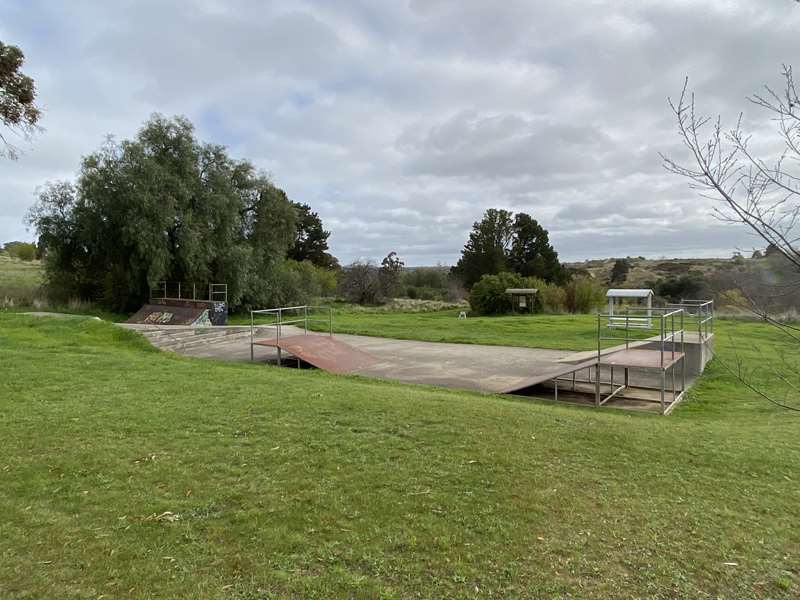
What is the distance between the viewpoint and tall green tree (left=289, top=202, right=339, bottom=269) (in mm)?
45219

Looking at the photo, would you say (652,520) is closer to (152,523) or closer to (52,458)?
(152,523)

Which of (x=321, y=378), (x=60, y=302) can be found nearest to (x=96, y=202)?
(x=60, y=302)

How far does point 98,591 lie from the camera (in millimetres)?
2377

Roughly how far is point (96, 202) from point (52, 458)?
1816cm

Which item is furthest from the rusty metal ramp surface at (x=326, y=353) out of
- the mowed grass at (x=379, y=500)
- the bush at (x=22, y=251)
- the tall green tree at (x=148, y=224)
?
the bush at (x=22, y=251)

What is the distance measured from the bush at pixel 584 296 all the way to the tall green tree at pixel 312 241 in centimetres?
2383

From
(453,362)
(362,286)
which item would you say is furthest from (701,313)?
(362,286)

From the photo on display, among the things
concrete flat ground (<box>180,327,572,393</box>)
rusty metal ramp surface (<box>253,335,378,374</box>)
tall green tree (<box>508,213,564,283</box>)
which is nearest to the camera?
concrete flat ground (<box>180,327,572,393</box>)

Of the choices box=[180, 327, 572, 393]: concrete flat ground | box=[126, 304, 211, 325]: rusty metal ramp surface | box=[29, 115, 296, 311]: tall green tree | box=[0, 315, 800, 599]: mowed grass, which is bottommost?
box=[180, 327, 572, 393]: concrete flat ground

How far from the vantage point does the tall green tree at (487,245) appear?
44.3m

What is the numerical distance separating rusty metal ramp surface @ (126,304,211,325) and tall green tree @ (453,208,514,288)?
2956 centimetres

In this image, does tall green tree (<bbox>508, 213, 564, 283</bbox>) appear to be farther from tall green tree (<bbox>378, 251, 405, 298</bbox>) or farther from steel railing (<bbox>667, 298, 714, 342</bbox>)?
steel railing (<bbox>667, 298, 714, 342</bbox>)

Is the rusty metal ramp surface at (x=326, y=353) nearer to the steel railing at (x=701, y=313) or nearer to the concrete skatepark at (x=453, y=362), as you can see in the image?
the concrete skatepark at (x=453, y=362)

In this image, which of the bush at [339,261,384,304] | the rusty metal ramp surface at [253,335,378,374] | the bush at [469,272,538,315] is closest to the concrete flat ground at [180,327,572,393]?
the rusty metal ramp surface at [253,335,378,374]
